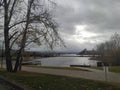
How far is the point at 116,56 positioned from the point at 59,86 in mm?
63949

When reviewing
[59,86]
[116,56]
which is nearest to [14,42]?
[59,86]

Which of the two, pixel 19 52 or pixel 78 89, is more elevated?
pixel 19 52

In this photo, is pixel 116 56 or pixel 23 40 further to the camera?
pixel 116 56

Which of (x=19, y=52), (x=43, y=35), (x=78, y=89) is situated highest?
(x=43, y=35)

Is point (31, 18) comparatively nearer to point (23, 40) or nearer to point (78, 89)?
point (23, 40)

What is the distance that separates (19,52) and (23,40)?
179 centimetres

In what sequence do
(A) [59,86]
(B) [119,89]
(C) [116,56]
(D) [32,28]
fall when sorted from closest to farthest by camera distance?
1. (B) [119,89]
2. (A) [59,86]
3. (D) [32,28]
4. (C) [116,56]

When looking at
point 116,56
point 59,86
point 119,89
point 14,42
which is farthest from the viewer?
point 116,56

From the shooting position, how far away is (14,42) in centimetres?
2408

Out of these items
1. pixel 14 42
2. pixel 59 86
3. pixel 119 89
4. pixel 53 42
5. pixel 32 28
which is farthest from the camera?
pixel 14 42

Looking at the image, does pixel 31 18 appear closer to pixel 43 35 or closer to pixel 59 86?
pixel 43 35

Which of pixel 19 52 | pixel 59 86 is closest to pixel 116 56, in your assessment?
pixel 19 52

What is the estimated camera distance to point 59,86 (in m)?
12.9

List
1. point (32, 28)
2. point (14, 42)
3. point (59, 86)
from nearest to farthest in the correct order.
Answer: point (59, 86) → point (32, 28) → point (14, 42)
